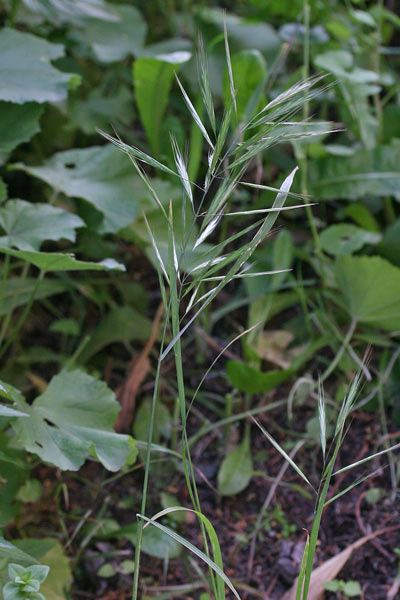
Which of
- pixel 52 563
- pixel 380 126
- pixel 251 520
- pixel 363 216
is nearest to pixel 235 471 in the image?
pixel 251 520

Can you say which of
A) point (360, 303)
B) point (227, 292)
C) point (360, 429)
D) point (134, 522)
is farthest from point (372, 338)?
point (134, 522)

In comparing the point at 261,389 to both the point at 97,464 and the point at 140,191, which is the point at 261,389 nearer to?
the point at 97,464

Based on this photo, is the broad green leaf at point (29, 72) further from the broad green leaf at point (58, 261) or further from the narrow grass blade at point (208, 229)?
the narrow grass blade at point (208, 229)

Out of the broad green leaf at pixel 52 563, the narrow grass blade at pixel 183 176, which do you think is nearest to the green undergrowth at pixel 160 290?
the broad green leaf at pixel 52 563

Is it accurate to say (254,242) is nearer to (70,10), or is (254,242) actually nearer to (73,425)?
(73,425)

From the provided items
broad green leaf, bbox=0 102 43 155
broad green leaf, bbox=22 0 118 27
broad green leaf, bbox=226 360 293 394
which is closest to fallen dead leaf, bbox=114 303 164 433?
broad green leaf, bbox=226 360 293 394

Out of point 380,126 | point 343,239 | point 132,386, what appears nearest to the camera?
point 132,386
